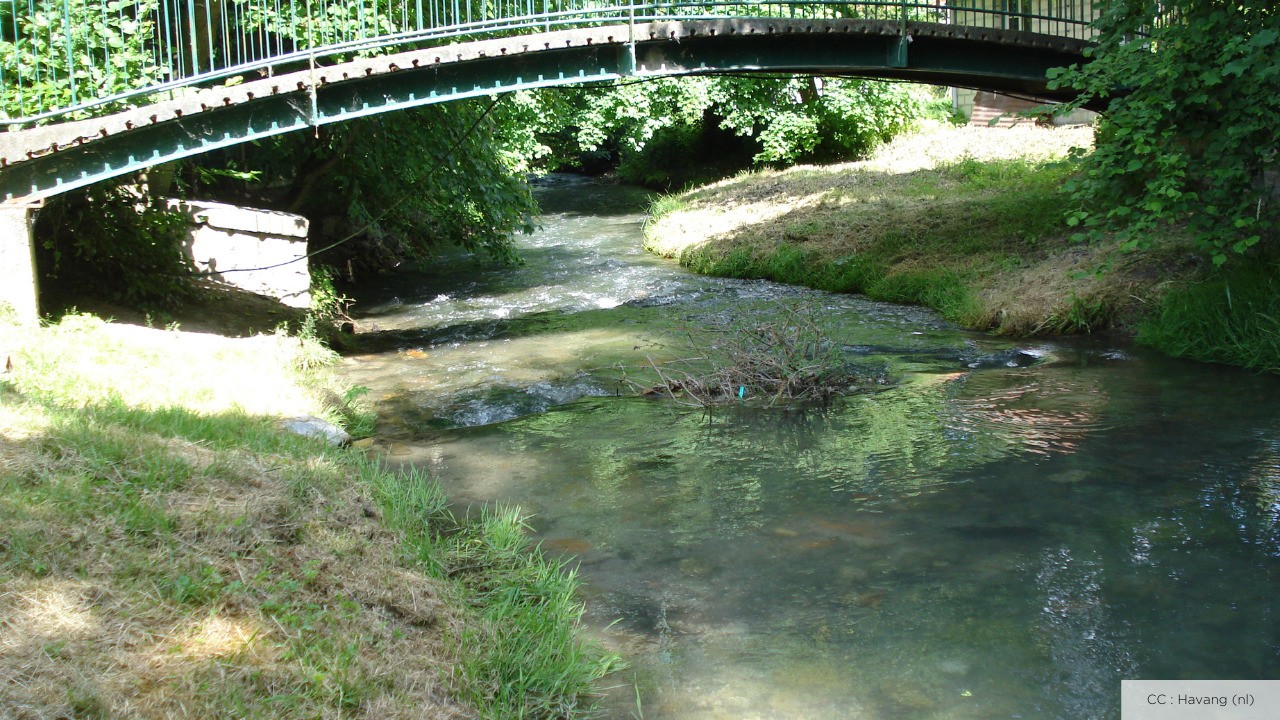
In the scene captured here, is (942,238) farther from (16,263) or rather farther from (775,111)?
(775,111)

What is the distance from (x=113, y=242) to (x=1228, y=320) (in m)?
11.6

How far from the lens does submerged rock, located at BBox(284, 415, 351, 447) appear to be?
751 centimetres

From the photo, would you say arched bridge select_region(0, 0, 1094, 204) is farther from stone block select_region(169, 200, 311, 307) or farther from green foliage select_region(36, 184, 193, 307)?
stone block select_region(169, 200, 311, 307)

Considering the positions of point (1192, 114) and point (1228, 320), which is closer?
point (1192, 114)

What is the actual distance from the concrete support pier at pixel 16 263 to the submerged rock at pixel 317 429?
128 inches

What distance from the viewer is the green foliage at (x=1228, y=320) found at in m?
10.1

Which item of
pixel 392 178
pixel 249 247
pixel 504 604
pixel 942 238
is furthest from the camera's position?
pixel 942 238

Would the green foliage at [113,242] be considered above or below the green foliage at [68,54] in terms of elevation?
below

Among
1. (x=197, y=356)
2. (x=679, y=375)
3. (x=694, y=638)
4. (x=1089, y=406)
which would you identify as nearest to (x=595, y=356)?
(x=679, y=375)

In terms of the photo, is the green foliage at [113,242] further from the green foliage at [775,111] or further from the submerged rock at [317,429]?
the green foliage at [775,111]

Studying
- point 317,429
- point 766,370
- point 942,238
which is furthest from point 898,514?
point 942,238

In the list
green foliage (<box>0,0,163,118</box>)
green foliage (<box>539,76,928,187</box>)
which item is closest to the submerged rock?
green foliage (<box>0,0,163,118</box>)

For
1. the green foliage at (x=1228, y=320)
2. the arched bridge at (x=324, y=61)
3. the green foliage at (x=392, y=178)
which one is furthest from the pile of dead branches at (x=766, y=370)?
the green foliage at (x=392, y=178)

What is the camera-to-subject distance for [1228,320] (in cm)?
1059
